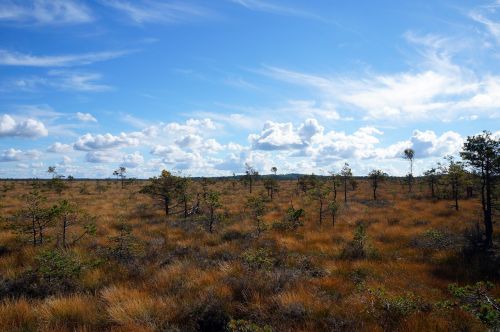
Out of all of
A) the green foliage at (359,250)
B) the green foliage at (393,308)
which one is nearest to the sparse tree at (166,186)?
the green foliage at (359,250)

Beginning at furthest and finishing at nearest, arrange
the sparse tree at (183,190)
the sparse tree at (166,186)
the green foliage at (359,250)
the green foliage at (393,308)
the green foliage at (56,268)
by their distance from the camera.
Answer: the sparse tree at (166,186), the sparse tree at (183,190), the green foliage at (359,250), the green foliage at (56,268), the green foliage at (393,308)

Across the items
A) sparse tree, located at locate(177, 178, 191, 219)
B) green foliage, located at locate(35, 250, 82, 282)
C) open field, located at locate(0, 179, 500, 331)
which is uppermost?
sparse tree, located at locate(177, 178, 191, 219)

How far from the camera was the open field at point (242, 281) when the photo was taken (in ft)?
20.4

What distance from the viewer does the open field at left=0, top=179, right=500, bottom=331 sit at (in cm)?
620

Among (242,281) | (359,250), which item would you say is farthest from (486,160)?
(242,281)

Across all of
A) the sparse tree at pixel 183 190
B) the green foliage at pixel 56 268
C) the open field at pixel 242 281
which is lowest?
the open field at pixel 242 281

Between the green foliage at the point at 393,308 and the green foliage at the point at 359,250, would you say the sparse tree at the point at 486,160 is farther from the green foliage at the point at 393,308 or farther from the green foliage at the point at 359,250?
the green foliage at the point at 393,308

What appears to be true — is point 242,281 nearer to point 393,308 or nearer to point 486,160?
point 393,308

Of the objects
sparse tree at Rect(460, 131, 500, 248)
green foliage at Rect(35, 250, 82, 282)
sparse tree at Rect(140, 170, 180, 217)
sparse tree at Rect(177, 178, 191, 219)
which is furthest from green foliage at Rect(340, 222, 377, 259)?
sparse tree at Rect(140, 170, 180, 217)

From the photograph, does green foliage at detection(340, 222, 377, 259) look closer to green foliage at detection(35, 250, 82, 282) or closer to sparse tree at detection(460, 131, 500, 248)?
sparse tree at detection(460, 131, 500, 248)

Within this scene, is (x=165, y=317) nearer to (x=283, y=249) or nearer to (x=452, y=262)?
(x=283, y=249)

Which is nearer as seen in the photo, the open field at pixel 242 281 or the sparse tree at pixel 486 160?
the open field at pixel 242 281

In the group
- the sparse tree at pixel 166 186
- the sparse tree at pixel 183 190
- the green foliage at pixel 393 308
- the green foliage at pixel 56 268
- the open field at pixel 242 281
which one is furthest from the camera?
the sparse tree at pixel 166 186

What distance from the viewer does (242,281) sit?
312 inches
